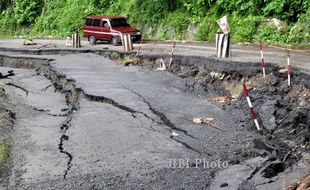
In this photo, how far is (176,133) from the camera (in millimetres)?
11125

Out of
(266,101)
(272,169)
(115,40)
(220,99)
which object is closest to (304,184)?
(272,169)

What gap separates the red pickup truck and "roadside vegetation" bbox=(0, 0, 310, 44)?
234 cm

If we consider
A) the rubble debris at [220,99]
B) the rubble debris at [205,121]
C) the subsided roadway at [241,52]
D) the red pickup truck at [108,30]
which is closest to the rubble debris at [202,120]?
the rubble debris at [205,121]

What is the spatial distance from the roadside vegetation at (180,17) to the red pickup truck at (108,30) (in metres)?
2.34

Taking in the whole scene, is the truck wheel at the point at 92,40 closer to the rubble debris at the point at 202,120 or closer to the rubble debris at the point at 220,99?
the rubble debris at the point at 220,99

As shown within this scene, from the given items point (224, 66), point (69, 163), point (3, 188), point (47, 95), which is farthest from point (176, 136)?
point (47, 95)

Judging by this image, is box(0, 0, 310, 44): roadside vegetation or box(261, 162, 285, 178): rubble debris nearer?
box(261, 162, 285, 178): rubble debris

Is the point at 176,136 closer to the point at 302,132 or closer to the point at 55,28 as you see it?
the point at 302,132

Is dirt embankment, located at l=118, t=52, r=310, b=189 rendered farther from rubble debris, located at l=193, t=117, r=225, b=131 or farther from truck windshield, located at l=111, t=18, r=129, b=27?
truck windshield, located at l=111, t=18, r=129, b=27

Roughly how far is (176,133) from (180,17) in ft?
52.4

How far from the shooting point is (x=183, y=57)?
60.1ft

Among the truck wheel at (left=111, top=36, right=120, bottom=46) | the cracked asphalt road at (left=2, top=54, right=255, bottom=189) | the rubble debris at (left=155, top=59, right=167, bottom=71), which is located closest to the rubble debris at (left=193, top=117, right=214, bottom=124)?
the cracked asphalt road at (left=2, top=54, right=255, bottom=189)

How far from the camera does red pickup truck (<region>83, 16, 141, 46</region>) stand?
24.8 metres

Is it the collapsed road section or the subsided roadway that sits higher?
the subsided roadway
